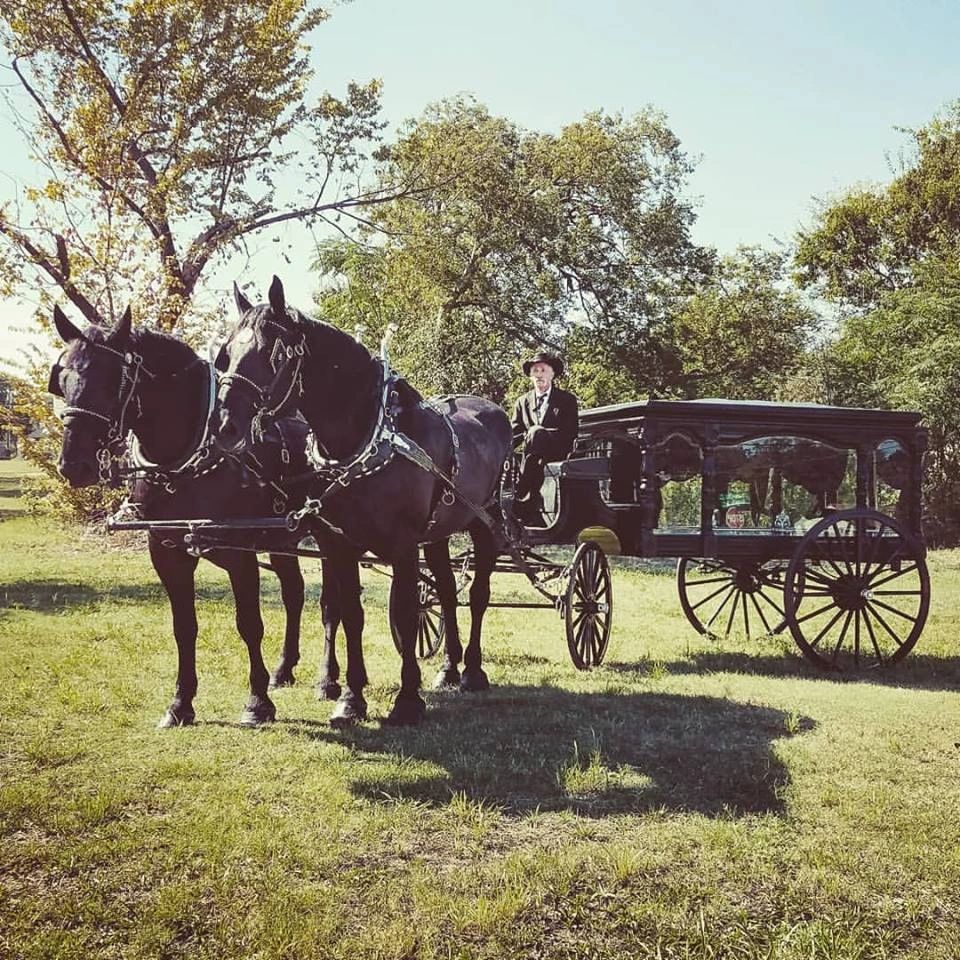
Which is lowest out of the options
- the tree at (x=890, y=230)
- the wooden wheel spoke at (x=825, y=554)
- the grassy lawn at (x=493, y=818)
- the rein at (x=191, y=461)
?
the grassy lawn at (x=493, y=818)

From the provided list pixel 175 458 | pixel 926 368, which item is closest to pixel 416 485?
pixel 175 458

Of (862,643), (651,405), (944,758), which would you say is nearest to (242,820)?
(944,758)

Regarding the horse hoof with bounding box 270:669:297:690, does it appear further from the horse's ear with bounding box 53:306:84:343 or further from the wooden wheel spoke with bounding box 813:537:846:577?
the wooden wheel spoke with bounding box 813:537:846:577

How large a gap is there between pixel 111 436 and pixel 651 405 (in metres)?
4.50

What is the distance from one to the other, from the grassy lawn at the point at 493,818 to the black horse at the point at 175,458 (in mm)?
646

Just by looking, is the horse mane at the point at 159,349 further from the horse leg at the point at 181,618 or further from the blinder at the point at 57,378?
the horse leg at the point at 181,618

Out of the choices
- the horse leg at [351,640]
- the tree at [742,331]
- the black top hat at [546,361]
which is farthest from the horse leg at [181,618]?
the tree at [742,331]

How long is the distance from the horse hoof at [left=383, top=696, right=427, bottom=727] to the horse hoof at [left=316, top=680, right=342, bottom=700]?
0.95 m

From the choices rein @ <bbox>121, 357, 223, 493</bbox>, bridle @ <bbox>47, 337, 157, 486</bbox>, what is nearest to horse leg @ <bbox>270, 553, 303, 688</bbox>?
rein @ <bbox>121, 357, 223, 493</bbox>

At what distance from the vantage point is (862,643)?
1054 centimetres

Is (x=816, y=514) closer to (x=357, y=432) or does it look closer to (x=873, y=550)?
(x=873, y=550)

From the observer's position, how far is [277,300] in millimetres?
5707

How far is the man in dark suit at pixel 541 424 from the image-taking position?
8703 mm

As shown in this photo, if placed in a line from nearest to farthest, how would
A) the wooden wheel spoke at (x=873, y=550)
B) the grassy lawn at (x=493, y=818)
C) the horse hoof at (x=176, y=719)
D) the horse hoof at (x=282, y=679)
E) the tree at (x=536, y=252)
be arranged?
the grassy lawn at (x=493, y=818) < the horse hoof at (x=176, y=719) < the horse hoof at (x=282, y=679) < the wooden wheel spoke at (x=873, y=550) < the tree at (x=536, y=252)
